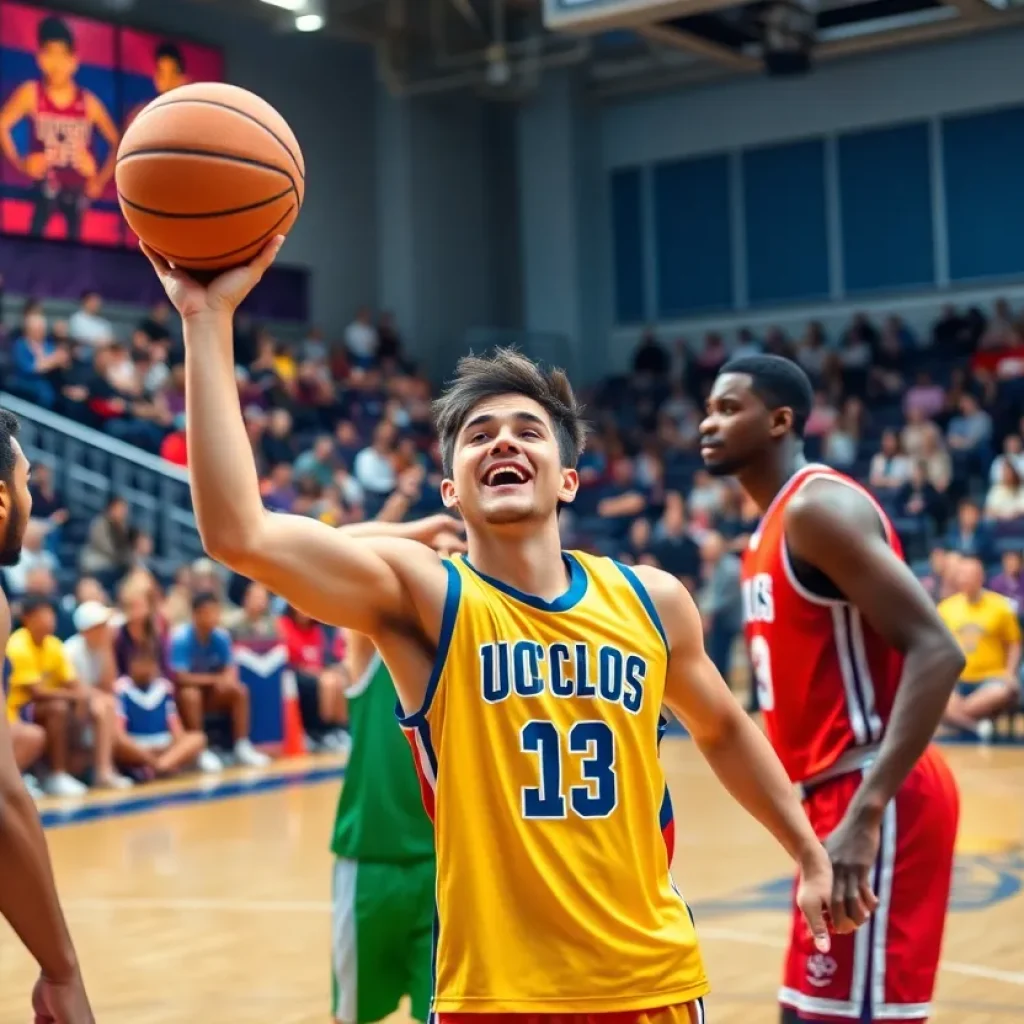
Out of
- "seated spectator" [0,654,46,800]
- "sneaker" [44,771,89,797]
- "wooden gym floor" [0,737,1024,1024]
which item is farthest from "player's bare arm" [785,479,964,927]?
"sneaker" [44,771,89,797]

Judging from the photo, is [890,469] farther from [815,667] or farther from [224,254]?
[224,254]

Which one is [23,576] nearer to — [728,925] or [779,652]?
[728,925]

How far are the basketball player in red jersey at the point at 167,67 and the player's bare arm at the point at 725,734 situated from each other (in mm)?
15551

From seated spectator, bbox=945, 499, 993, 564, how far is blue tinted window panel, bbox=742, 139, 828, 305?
645 centimetres

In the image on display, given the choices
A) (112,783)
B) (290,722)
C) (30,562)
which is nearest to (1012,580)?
(290,722)

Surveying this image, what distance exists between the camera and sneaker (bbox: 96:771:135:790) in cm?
963

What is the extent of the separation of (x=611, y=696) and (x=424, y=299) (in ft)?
58.5

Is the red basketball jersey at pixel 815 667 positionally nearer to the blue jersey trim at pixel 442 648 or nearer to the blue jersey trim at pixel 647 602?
the blue jersey trim at pixel 647 602

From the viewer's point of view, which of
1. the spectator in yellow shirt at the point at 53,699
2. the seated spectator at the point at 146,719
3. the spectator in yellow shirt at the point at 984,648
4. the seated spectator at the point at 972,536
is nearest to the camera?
the spectator in yellow shirt at the point at 53,699

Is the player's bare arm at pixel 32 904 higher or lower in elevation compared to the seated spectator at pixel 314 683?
higher

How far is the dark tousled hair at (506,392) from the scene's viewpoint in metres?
2.43

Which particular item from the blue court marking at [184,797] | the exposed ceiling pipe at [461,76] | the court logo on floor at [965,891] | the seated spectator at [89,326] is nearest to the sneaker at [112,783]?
the blue court marking at [184,797]

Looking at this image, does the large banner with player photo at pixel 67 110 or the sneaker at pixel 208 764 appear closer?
the sneaker at pixel 208 764

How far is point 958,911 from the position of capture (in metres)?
5.95
